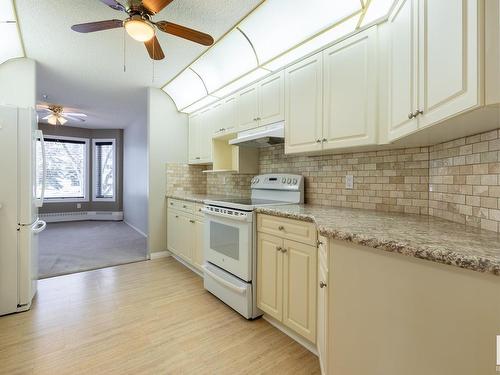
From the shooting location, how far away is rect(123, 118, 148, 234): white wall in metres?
5.20

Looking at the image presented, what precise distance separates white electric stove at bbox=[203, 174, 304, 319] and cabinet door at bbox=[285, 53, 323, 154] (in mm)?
418

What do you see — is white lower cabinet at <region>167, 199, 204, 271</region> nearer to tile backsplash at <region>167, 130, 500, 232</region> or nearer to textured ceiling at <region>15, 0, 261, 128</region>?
tile backsplash at <region>167, 130, 500, 232</region>

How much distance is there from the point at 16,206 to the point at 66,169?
5.23 m

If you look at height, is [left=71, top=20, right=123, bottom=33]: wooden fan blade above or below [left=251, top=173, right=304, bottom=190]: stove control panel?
above

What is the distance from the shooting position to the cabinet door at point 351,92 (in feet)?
5.41

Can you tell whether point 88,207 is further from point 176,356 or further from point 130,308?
point 176,356

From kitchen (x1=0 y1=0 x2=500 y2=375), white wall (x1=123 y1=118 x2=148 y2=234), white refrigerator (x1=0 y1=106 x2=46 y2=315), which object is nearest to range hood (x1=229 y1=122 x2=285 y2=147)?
kitchen (x1=0 y1=0 x2=500 y2=375)

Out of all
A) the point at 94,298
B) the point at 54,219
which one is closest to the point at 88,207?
the point at 54,219

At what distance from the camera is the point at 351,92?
1.75 metres

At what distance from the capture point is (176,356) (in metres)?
1.60

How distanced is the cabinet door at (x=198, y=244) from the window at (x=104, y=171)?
4941 millimetres

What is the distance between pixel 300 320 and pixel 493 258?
4.01 feet

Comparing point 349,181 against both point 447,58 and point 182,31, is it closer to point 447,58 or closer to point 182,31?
point 447,58

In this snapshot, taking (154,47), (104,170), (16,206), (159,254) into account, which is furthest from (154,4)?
(104,170)
